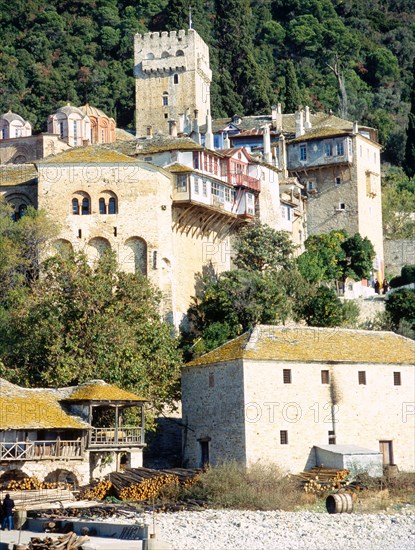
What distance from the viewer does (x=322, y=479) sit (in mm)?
45031

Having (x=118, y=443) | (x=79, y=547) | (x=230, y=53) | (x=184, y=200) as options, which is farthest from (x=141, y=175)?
(x=230, y=53)

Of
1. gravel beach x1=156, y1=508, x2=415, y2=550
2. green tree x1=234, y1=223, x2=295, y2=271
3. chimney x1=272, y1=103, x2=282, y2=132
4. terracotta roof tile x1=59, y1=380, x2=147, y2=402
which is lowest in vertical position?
gravel beach x1=156, y1=508, x2=415, y2=550

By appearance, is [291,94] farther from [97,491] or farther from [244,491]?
[244,491]

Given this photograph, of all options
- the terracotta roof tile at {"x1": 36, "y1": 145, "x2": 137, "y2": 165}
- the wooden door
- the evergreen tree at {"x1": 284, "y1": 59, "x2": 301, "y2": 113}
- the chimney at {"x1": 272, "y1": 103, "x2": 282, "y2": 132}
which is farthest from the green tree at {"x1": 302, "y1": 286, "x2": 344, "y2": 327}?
the evergreen tree at {"x1": 284, "y1": 59, "x2": 301, "y2": 113}

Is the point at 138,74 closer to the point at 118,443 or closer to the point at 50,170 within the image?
the point at 50,170

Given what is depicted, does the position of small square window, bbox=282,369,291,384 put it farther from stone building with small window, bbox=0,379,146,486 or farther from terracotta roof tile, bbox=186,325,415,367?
stone building with small window, bbox=0,379,146,486

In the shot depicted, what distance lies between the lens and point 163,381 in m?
50.6

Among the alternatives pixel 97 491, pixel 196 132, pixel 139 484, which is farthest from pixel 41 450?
pixel 196 132

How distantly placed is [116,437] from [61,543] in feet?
42.8

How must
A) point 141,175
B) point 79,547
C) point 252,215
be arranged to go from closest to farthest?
1. point 79,547
2. point 141,175
3. point 252,215

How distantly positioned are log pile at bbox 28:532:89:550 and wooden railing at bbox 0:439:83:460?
9598 millimetres

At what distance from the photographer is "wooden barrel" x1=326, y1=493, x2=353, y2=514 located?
41.9 meters

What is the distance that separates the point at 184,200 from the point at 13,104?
50477 millimetres

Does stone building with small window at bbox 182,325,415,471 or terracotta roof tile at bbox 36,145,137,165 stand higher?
terracotta roof tile at bbox 36,145,137,165
